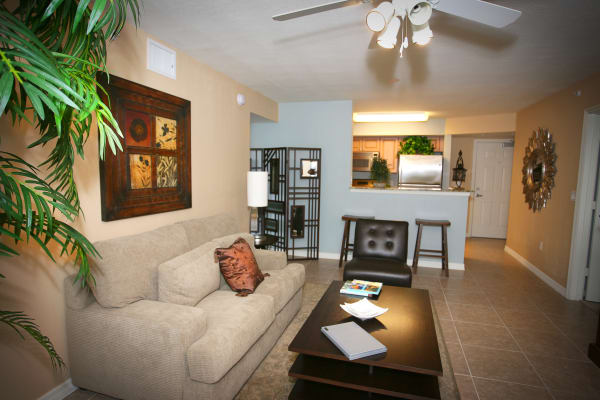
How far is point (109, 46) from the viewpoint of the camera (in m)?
2.22

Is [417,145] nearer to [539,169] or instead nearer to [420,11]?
[539,169]

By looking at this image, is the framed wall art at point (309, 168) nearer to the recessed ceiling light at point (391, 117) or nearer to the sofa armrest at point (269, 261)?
the recessed ceiling light at point (391, 117)

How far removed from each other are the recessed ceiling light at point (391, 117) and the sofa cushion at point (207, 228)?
3774 millimetres

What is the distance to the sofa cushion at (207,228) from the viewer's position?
9.09 feet

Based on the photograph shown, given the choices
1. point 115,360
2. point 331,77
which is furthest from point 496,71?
point 115,360

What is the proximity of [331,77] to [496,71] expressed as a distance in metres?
1.68

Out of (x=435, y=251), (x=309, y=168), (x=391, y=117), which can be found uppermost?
(x=391, y=117)

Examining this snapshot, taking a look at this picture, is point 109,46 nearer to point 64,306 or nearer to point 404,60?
point 64,306

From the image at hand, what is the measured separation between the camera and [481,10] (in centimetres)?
152

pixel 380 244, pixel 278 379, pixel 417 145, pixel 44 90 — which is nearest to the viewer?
pixel 44 90

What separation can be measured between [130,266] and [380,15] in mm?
2004

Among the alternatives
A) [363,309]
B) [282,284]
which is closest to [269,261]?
[282,284]

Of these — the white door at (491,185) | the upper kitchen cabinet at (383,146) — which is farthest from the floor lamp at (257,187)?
the white door at (491,185)

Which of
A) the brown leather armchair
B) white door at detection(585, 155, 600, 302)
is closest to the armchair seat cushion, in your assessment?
the brown leather armchair
